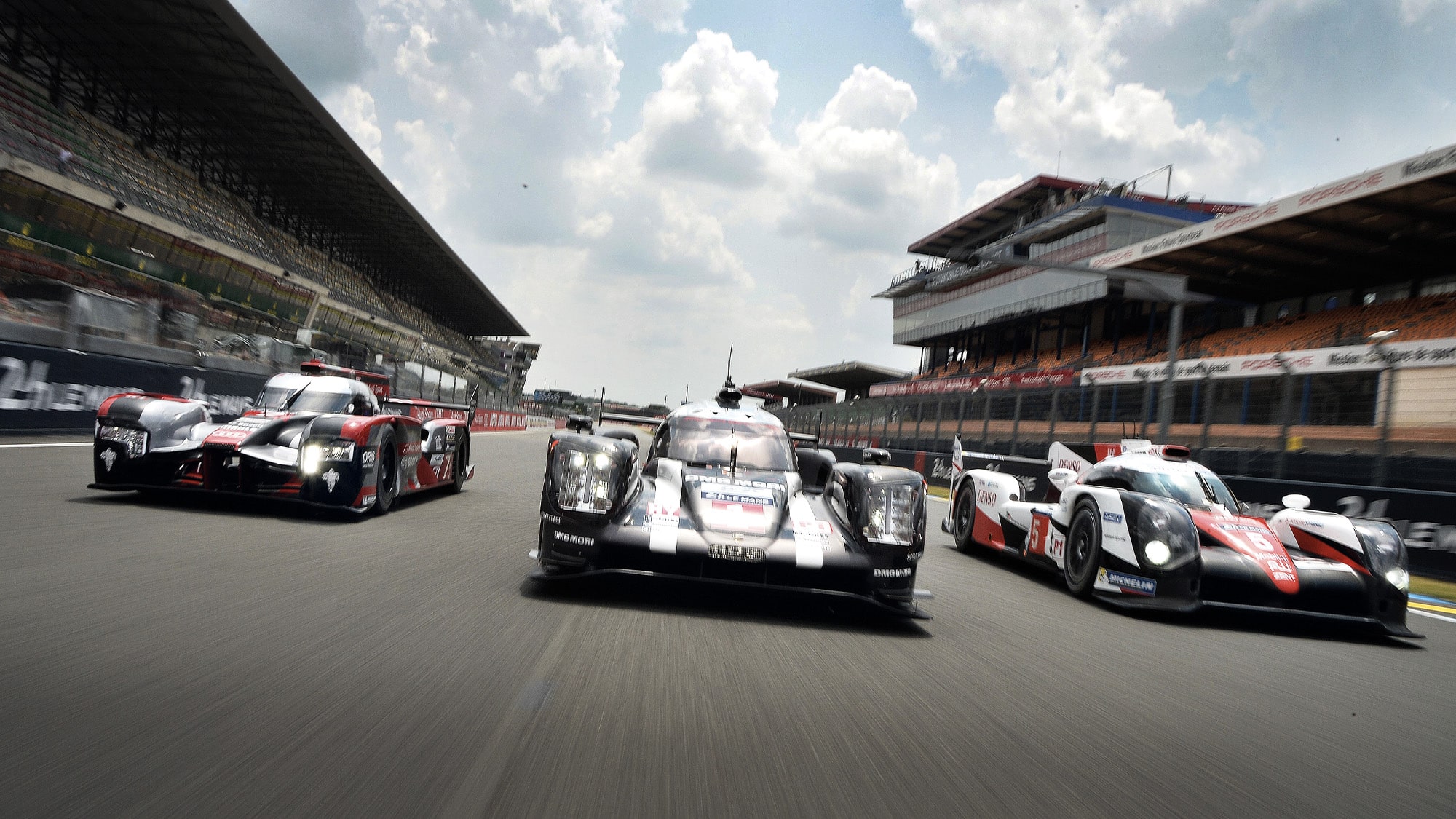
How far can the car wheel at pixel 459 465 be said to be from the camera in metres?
11.1

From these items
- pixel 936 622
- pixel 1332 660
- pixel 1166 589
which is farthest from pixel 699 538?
pixel 1332 660

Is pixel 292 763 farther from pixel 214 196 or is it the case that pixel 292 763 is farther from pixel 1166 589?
pixel 214 196

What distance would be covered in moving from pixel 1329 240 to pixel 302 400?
3124cm

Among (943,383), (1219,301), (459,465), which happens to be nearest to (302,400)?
(459,465)

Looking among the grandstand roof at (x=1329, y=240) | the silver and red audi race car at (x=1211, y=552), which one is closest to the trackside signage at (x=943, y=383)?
the grandstand roof at (x=1329, y=240)

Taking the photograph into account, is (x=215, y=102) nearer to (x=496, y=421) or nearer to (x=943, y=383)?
(x=496, y=421)

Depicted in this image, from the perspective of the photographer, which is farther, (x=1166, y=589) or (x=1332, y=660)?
(x=1166, y=589)

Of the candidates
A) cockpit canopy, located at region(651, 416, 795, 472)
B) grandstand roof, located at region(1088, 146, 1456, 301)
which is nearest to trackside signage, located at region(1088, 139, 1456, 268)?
grandstand roof, located at region(1088, 146, 1456, 301)

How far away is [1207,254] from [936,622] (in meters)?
32.5

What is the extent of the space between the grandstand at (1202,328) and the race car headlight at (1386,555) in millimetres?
3926

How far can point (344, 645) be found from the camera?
12.0 ft

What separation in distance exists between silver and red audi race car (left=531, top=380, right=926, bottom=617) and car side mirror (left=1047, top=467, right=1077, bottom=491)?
329 cm

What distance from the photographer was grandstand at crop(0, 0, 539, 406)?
13.3 metres

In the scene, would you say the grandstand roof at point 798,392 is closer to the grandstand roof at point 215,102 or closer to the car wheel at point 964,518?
the grandstand roof at point 215,102
